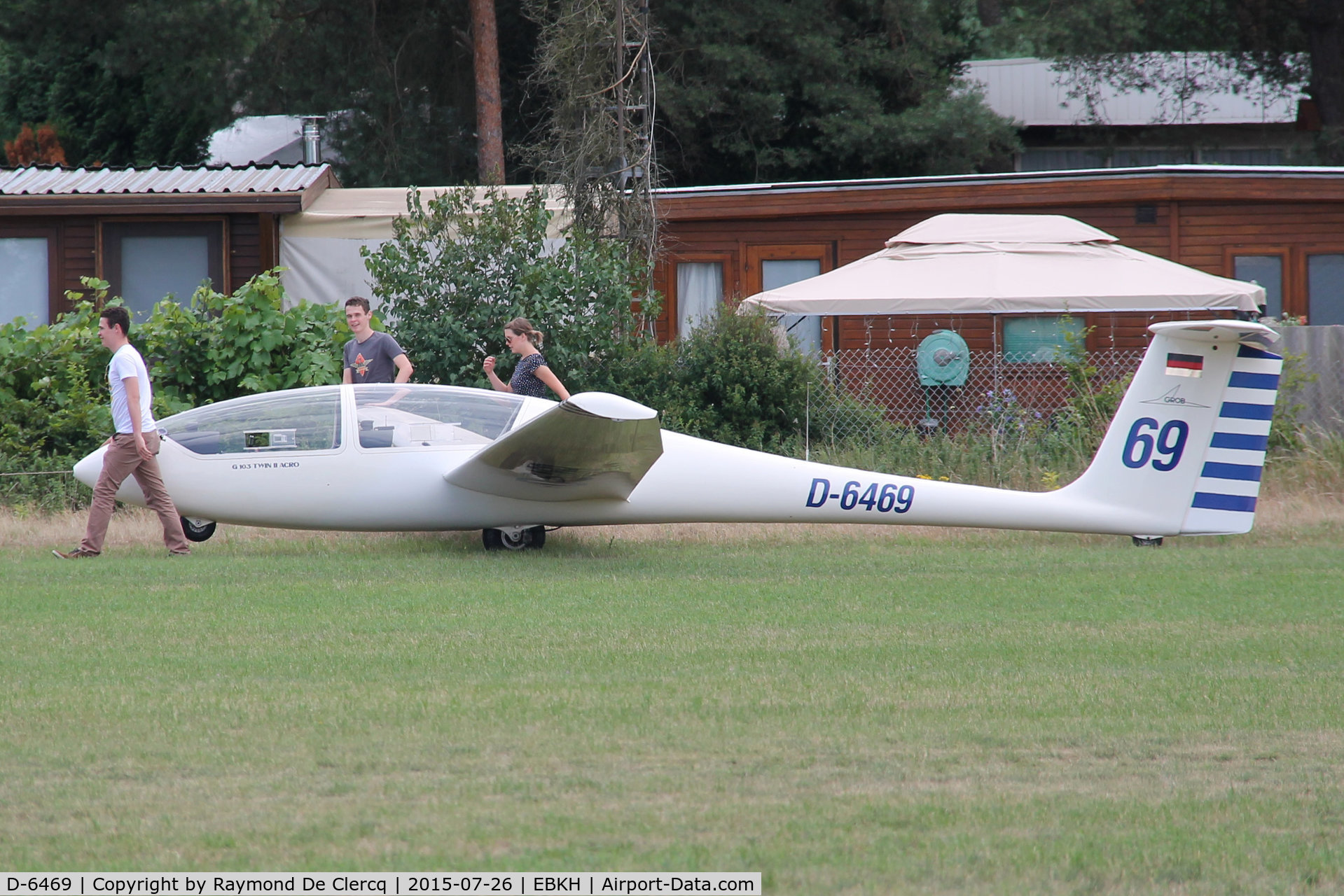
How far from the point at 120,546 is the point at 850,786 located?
7598 millimetres

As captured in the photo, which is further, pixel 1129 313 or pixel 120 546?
pixel 1129 313

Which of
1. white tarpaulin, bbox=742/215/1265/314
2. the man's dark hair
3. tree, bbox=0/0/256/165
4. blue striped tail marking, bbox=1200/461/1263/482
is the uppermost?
tree, bbox=0/0/256/165

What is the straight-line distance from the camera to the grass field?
3896 mm

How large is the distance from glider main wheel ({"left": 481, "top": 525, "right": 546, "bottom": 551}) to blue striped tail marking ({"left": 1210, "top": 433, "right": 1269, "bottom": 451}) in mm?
5175

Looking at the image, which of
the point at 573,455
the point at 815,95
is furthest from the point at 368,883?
the point at 815,95

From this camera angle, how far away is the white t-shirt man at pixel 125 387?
30.7ft

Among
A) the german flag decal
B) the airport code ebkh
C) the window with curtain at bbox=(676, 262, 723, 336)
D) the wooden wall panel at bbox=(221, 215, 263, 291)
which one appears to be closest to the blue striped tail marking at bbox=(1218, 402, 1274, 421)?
the german flag decal

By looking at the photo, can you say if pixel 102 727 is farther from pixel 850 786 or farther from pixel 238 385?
pixel 238 385

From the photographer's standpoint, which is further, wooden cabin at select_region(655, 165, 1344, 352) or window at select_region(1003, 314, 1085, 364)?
wooden cabin at select_region(655, 165, 1344, 352)

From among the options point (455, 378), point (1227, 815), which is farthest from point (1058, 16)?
point (1227, 815)

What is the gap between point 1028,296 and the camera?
45.7ft

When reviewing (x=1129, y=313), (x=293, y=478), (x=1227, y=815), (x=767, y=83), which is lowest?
(x=1227, y=815)

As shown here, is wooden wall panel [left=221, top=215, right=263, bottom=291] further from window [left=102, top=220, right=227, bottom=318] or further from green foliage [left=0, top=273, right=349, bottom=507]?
green foliage [left=0, top=273, right=349, bottom=507]

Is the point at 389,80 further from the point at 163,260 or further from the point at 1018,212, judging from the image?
the point at 1018,212
